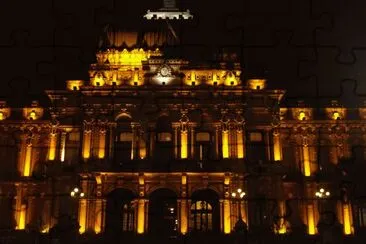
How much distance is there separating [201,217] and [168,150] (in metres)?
4.90

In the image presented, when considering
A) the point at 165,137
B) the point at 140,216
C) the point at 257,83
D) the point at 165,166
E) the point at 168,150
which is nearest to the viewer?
the point at 140,216

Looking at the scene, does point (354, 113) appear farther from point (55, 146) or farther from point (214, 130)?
point (55, 146)

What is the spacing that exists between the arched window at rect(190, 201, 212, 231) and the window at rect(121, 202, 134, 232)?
154 inches

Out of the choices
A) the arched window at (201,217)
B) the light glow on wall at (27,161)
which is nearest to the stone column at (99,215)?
the arched window at (201,217)

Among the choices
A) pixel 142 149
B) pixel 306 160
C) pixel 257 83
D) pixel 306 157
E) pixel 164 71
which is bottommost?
pixel 306 160

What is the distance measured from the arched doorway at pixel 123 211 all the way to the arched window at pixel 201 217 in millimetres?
3816

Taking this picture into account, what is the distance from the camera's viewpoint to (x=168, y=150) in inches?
1262

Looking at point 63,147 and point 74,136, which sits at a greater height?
point 74,136

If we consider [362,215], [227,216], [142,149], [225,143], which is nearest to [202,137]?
[225,143]

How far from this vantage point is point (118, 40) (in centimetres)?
3244

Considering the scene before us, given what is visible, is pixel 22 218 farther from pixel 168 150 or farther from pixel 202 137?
pixel 202 137

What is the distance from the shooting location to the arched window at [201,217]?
Answer: 101 feet

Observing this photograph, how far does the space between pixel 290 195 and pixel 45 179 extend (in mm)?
16973

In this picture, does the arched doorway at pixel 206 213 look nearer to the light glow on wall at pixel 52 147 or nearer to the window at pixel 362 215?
the light glow on wall at pixel 52 147
